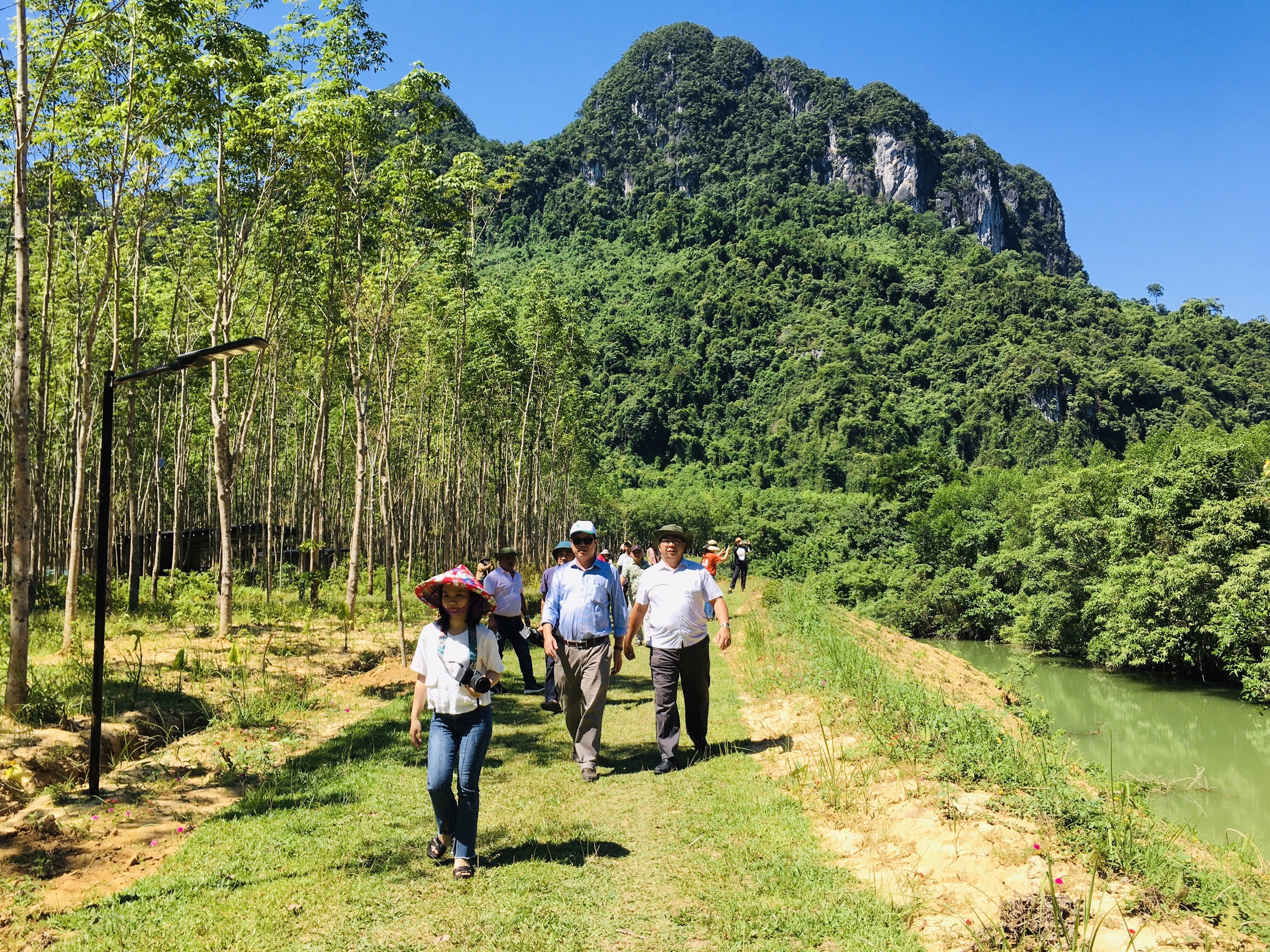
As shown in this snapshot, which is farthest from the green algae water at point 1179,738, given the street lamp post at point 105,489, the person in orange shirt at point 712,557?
the street lamp post at point 105,489

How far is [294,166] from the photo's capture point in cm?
1443

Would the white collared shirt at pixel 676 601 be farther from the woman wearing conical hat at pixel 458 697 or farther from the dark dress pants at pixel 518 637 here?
the dark dress pants at pixel 518 637

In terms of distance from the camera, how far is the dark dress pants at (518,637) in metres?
10.5

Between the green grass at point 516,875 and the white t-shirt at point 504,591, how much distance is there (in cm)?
289

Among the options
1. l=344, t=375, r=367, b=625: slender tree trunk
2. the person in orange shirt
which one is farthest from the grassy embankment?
l=344, t=375, r=367, b=625: slender tree trunk

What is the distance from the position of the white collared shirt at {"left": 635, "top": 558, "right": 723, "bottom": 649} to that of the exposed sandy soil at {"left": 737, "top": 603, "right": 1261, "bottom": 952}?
4.56 ft

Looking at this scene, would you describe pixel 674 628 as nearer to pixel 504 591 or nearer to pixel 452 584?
pixel 452 584

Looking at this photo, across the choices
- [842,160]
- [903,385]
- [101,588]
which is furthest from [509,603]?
[842,160]

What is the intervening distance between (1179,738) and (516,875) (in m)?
15.8

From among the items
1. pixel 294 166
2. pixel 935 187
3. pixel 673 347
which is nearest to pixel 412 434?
pixel 294 166

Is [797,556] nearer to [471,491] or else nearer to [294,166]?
[471,491]

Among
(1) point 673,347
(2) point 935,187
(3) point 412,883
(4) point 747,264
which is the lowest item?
(3) point 412,883

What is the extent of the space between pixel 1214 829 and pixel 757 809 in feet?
23.1

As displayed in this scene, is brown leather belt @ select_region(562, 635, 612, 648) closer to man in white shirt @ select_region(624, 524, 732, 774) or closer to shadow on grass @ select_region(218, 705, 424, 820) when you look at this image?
man in white shirt @ select_region(624, 524, 732, 774)
